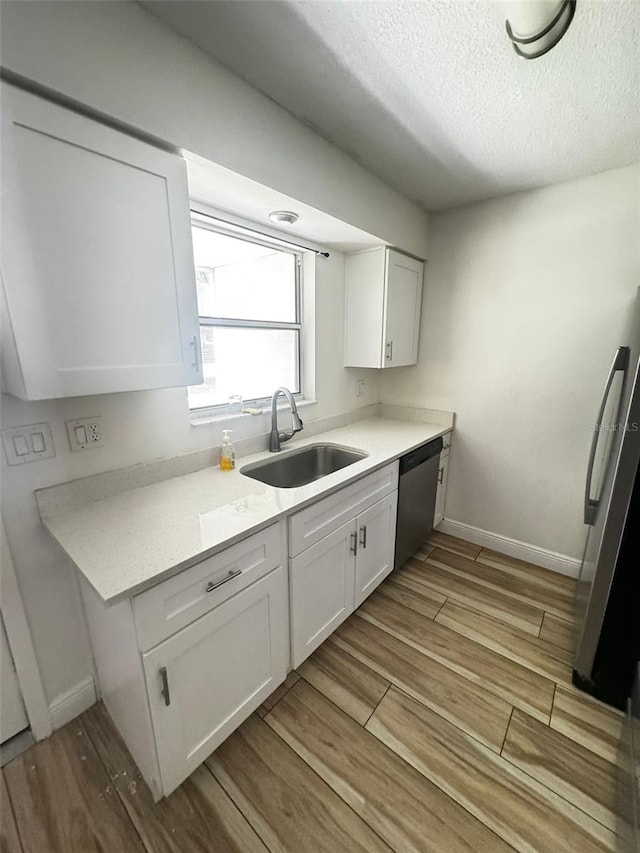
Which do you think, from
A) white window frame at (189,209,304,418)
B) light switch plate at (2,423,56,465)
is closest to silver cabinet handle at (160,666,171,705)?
light switch plate at (2,423,56,465)

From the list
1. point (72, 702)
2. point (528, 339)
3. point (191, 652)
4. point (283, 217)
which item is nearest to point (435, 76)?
point (283, 217)

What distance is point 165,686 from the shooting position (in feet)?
3.24

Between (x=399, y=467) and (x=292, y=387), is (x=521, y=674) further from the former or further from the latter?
(x=292, y=387)

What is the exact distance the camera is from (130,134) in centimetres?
103

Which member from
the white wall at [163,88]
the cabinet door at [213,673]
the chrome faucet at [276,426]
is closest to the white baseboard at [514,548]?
the chrome faucet at [276,426]

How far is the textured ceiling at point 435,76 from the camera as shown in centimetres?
99

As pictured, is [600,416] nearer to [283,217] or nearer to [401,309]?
[401,309]

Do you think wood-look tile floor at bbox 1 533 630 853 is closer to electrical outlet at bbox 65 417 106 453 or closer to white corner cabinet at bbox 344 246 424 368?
electrical outlet at bbox 65 417 106 453

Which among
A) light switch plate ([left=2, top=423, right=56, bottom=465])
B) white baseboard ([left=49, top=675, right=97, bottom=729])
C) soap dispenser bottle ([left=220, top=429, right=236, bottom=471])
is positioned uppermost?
light switch plate ([left=2, top=423, right=56, bottom=465])

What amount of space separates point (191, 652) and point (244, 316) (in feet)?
5.41

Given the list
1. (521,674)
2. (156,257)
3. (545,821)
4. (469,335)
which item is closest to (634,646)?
(521,674)

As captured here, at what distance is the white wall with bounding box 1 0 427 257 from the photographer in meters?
0.84

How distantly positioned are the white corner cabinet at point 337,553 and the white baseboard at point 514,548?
0.92m

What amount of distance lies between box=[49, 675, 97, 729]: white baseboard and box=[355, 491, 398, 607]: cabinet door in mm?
1252
